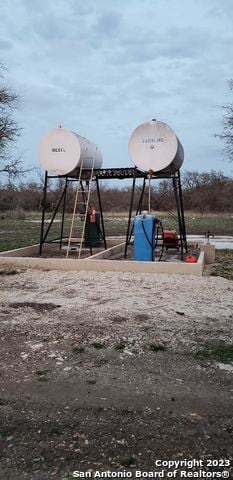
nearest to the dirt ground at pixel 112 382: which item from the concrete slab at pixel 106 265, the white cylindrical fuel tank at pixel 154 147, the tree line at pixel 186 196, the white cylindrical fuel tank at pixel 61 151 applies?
the concrete slab at pixel 106 265

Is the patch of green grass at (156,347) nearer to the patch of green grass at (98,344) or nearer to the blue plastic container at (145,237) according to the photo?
the patch of green grass at (98,344)

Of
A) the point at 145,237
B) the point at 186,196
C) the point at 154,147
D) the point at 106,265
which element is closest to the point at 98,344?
the point at 106,265

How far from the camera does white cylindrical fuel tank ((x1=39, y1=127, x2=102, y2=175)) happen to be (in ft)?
39.3

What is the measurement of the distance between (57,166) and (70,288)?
503 cm

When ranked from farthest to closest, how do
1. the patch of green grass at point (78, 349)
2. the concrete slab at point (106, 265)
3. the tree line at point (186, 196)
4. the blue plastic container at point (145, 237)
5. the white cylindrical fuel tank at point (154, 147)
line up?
the tree line at point (186, 196) → the white cylindrical fuel tank at point (154, 147) → the blue plastic container at point (145, 237) → the concrete slab at point (106, 265) → the patch of green grass at point (78, 349)

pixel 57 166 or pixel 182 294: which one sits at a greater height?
pixel 57 166

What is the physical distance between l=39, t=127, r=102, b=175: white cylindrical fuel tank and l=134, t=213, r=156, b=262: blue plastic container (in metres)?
Answer: 2.57

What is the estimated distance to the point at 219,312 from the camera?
6359mm

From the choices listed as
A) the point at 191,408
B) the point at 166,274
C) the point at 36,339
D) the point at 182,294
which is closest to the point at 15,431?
the point at 191,408

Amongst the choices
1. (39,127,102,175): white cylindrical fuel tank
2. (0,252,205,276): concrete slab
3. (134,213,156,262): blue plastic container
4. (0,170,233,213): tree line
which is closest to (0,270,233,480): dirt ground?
(0,252,205,276): concrete slab

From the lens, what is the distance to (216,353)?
15.3 ft

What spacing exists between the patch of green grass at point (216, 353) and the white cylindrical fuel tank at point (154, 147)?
7.06 meters

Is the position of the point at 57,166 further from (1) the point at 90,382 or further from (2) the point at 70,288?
(1) the point at 90,382

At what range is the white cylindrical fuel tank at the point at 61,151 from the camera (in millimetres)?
A: 11992
